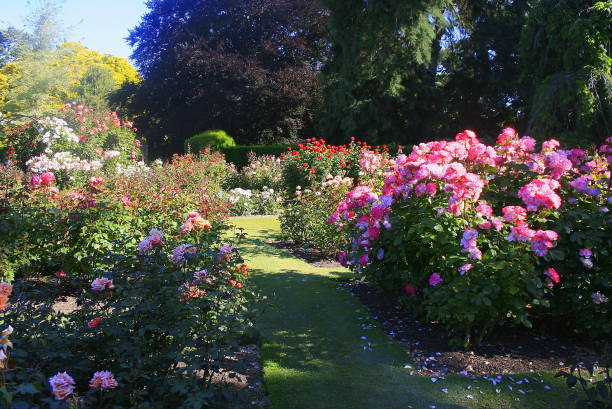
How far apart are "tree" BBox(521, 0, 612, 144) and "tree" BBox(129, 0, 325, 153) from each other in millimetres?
12918

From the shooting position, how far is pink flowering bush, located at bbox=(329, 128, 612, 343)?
3061 mm

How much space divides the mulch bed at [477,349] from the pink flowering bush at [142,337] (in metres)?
1.45

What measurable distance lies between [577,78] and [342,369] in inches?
327

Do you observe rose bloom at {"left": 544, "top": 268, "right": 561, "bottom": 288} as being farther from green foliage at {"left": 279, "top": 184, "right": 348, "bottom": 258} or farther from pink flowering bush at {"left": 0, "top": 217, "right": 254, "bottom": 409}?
green foliage at {"left": 279, "top": 184, "right": 348, "bottom": 258}

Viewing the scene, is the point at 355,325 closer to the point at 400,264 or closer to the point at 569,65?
the point at 400,264

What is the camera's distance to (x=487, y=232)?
130 inches

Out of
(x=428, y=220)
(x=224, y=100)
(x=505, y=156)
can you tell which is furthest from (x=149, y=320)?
(x=224, y=100)

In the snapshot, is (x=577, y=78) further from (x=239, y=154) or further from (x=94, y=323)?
(x=239, y=154)

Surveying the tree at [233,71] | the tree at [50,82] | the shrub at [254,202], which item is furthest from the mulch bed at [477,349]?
the tree at [50,82]

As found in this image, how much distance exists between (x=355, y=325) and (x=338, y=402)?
1.22 metres

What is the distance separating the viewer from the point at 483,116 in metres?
19.2

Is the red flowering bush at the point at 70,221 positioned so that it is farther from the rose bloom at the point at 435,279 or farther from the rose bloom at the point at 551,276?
the rose bloom at the point at 551,276

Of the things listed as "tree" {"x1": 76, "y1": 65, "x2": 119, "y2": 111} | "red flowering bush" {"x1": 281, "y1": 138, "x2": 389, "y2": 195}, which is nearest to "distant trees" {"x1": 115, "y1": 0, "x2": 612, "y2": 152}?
"red flowering bush" {"x1": 281, "y1": 138, "x2": 389, "y2": 195}

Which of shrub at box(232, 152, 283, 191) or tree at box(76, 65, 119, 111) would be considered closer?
shrub at box(232, 152, 283, 191)
